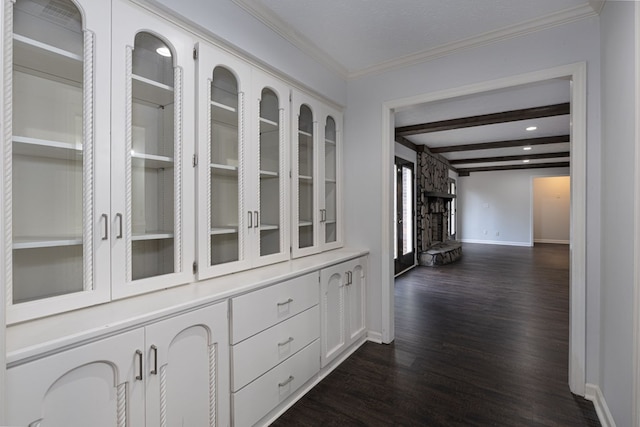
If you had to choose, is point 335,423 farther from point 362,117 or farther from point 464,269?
point 464,269

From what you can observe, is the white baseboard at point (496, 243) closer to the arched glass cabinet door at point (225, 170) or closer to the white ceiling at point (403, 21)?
the white ceiling at point (403, 21)

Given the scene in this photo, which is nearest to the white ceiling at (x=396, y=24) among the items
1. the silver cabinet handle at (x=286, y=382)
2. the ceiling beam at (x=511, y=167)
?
the silver cabinet handle at (x=286, y=382)

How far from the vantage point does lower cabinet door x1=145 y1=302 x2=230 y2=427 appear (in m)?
1.22

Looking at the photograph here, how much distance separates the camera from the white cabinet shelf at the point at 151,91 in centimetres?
145

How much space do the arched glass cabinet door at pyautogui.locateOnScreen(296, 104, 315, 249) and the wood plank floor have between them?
1.09m

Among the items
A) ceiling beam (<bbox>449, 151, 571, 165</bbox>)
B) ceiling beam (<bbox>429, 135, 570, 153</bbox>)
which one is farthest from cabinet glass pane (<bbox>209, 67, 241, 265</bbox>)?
ceiling beam (<bbox>449, 151, 571, 165</bbox>)

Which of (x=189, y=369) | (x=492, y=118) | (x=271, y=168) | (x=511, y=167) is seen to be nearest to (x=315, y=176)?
(x=271, y=168)

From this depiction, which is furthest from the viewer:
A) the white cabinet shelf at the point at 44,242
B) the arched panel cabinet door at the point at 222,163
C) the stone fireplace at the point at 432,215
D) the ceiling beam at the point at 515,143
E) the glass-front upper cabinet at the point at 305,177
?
the stone fireplace at the point at 432,215

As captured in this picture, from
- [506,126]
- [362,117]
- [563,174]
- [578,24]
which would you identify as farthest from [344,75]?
[563,174]

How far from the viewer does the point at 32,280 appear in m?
1.17

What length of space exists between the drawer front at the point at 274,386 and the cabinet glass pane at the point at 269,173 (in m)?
0.73

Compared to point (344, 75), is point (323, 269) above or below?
below

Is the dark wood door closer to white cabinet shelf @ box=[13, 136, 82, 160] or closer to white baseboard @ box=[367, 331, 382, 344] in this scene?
white baseboard @ box=[367, 331, 382, 344]

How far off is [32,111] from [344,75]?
2367mm
